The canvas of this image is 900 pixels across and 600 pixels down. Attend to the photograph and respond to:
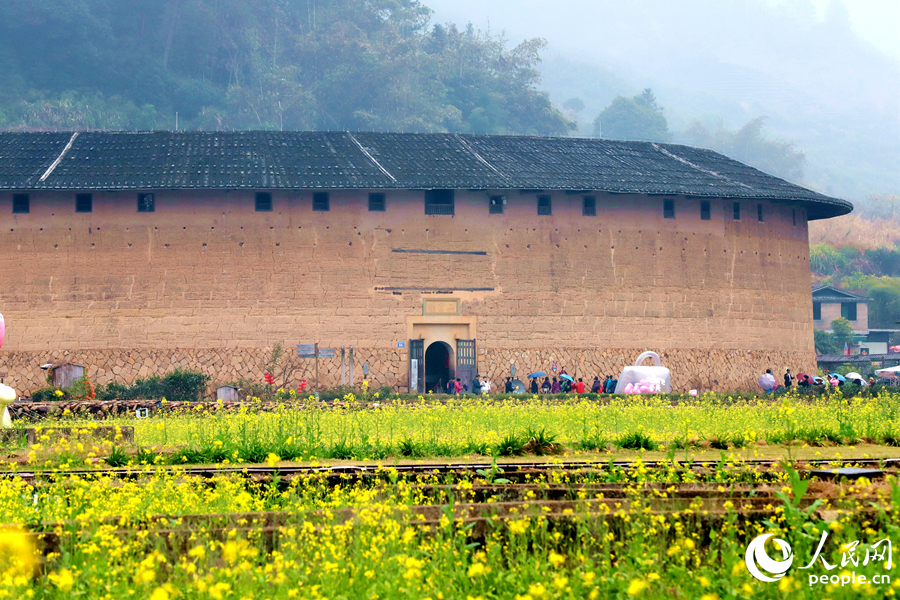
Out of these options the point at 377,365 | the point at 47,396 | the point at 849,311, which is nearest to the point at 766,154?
the point at 849,311

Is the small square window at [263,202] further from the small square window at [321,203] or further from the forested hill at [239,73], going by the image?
the forested hill at [239,73]

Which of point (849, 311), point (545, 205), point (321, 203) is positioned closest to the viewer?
point (321, 203)

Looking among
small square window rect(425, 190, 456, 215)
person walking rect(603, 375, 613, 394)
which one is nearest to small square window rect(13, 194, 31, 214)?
small square window rect(425, 190, 456, 215)

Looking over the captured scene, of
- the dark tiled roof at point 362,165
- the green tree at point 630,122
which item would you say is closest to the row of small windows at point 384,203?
the dark tiled roof at point 362,165

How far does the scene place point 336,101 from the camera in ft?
248

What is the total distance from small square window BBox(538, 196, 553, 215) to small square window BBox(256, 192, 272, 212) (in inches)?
313

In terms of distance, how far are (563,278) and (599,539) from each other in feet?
81.8

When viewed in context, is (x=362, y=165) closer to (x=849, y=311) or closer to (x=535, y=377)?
(x=535, y=377)

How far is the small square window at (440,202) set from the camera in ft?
104

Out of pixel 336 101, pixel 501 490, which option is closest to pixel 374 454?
pixel 501 490

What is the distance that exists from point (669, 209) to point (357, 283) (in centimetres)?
1001

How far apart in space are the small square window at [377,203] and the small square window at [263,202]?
289 centimetres

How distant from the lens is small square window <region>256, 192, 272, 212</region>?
31031 millimetres

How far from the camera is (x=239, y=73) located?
7988 cm
